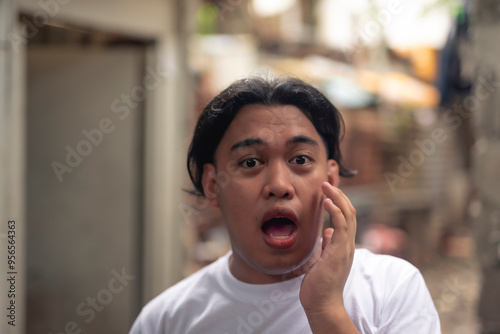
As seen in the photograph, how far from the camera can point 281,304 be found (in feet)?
6.07

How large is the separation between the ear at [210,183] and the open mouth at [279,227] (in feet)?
0.95

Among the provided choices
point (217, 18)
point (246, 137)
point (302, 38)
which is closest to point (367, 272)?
point (246, 137)

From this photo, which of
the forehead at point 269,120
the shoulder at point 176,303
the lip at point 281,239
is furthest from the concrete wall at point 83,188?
the lip at point 281,239

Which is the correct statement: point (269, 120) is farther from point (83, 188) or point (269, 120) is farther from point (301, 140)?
point (83, 188)

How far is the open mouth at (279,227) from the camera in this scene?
1783 mm

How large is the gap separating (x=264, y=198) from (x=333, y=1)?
12447mm

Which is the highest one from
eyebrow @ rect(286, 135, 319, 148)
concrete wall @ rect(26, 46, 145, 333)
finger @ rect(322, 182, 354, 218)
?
eyebrow @ rect(286, 135, 319, 148)

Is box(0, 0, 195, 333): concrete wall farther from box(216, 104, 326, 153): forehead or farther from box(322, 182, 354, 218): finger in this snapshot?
box(322, 182, 354, 218): finger

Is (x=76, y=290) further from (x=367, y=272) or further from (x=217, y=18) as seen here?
(x=217, y=18)

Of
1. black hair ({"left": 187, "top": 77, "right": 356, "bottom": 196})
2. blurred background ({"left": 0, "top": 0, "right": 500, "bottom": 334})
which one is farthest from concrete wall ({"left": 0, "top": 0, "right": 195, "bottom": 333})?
black hair ({"left": 187, "top": 77, "right": 356, "bottom": 196})

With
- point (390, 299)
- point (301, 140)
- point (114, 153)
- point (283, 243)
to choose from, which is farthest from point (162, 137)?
point (390, 299)

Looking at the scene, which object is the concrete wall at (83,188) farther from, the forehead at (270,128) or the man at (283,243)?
the forehead at (270,128)

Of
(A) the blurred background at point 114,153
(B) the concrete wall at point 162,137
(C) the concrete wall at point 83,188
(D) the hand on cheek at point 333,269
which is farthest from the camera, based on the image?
(C) the concrete wall at point 83,188

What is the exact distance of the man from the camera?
1.66 m
